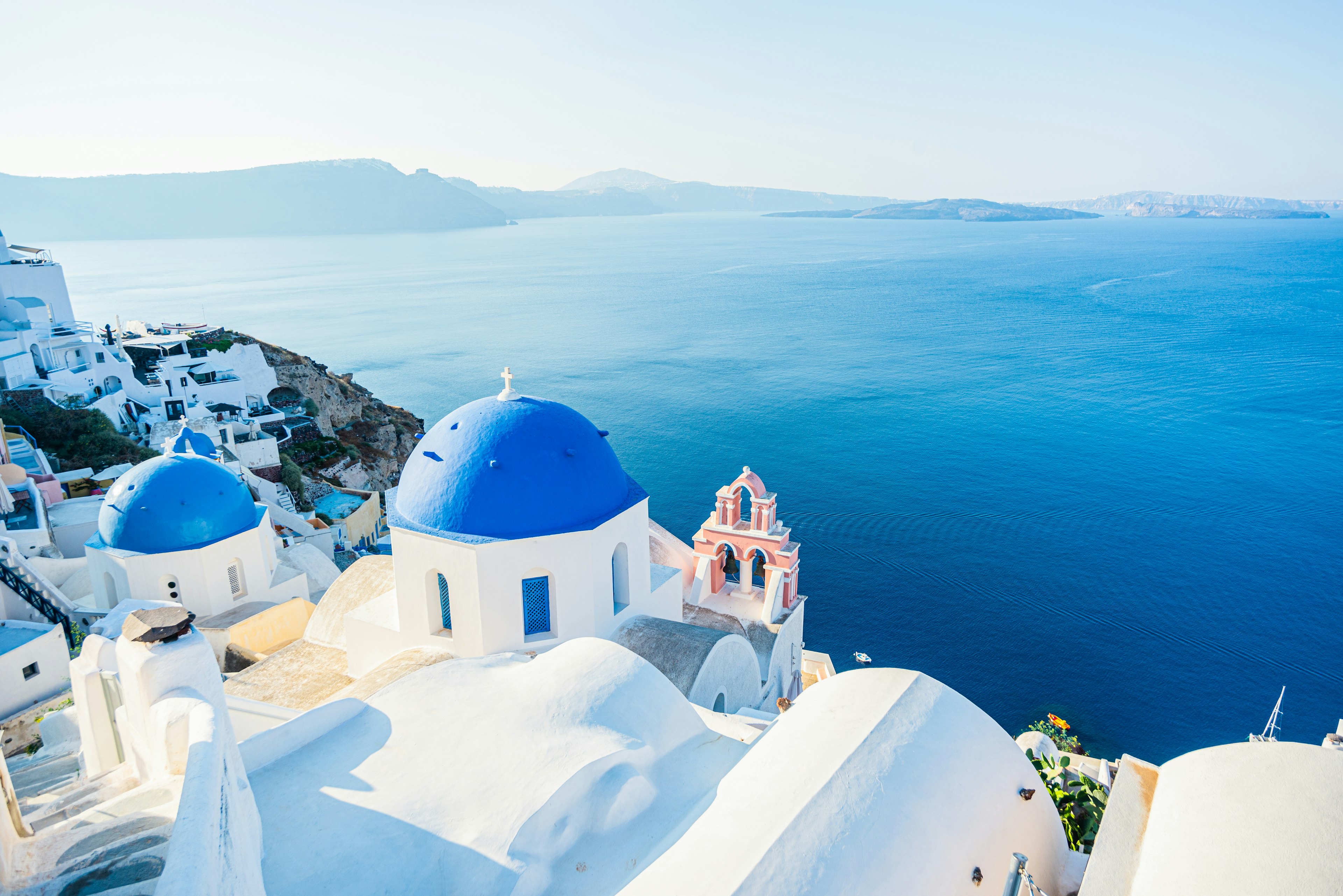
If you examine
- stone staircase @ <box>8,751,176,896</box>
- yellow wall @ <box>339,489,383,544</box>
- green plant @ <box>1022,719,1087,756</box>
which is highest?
stone staircase @ <box>8,751,176,896</box>

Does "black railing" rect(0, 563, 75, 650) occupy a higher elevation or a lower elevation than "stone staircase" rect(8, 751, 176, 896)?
lower

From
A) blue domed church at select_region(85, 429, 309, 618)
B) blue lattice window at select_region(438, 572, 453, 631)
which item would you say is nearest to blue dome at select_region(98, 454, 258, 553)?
blue domed church at select_region(85, 429, 309, 618)

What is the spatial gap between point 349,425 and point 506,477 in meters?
41.5

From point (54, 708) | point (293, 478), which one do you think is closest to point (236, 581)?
point (54, 708)

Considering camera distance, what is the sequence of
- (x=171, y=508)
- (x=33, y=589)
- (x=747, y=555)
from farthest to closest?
1. (x=747, y=555)
2. (x=33, y=589)
3. (x=171, y=508)

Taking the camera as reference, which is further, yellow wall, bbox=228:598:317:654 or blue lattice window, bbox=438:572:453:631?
yellow wall, bbox=228:598:317:654

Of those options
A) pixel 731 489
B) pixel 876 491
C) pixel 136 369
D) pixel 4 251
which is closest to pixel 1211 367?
pixel 876 491

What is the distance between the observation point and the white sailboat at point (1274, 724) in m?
18.7

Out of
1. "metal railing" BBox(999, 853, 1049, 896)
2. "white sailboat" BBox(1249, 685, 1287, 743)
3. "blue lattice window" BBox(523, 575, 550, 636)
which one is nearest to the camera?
"metal railing" BBox(999, 853, 1049, 896)

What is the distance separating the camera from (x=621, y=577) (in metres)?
12.1

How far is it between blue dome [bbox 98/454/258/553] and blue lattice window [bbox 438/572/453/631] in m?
7.07

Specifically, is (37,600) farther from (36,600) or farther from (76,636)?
(76,636)

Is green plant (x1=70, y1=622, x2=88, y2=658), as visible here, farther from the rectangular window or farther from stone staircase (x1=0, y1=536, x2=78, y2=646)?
the rectangular window

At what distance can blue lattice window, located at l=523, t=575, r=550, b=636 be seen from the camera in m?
11.1
